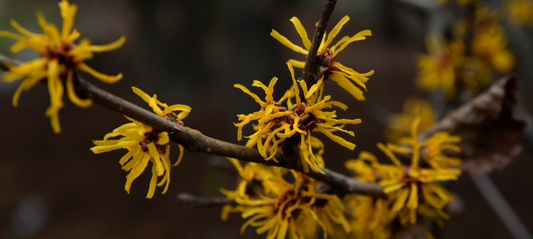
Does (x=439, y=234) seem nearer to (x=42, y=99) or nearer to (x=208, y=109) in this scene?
(x=208, y=109)

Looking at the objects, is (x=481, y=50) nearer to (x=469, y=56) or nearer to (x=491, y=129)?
(x=469, y=56)

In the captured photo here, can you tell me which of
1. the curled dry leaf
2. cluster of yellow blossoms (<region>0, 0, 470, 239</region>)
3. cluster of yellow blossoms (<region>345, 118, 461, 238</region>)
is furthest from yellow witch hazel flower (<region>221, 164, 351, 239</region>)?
the curled dry leaf

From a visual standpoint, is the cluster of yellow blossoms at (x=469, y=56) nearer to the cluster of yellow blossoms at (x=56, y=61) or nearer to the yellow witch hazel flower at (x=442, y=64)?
the yellow witch hazel flower at (x=442, y=64)

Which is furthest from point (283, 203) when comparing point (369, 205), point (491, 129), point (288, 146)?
point (491, 129)

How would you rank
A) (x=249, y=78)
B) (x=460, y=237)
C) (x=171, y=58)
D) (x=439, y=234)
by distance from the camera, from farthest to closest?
(x=171, y=58) < (x=460, y=237) < (x=249, y=78) < (x=439, y=234)

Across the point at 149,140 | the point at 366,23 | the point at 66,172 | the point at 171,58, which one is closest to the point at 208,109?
the point at 171,58

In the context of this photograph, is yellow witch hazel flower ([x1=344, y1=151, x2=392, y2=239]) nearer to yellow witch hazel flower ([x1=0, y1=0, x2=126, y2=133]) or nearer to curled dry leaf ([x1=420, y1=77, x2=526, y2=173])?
curled dry leaf ([x1=420, y1=77, x2=526, y2=173])

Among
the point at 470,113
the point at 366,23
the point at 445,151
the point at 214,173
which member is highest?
the point at 366,23
